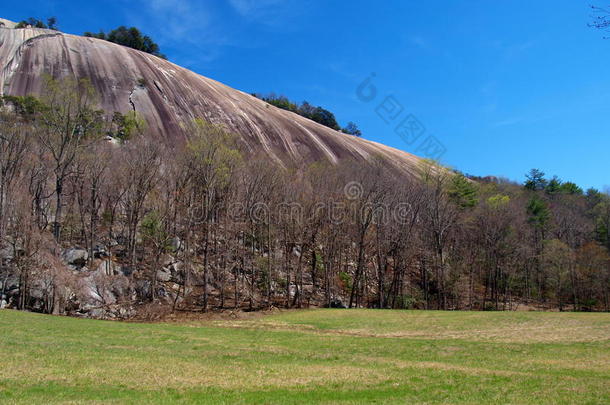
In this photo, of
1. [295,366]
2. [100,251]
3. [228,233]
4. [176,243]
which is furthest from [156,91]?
[295,366]

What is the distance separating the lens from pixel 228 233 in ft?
141

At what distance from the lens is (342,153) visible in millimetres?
76812

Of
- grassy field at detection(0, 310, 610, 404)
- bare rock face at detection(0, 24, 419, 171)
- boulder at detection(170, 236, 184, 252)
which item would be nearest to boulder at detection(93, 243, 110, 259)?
boulder at detection(170, 236, 184, 252)

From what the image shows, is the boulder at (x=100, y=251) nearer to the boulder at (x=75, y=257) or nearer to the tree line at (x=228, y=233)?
the tree line at (x=228, y=233)

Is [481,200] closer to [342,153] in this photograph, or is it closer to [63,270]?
[342,153]

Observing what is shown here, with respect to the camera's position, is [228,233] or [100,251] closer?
[100,251]

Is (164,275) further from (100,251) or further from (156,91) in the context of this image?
(156,91)

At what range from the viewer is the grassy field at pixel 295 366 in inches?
411

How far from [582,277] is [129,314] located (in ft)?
152

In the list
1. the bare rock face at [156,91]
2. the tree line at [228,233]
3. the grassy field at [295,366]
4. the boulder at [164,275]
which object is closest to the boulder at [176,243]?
the tree line at [228,233]

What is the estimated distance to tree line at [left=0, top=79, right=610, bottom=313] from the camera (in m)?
35.9

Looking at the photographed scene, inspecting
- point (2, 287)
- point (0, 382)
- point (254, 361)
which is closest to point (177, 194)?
point (2, 287)

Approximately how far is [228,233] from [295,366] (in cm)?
2950

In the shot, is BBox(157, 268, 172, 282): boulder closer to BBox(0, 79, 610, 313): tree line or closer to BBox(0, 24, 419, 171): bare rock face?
BBox(0, 79, 610, 313): tree line
